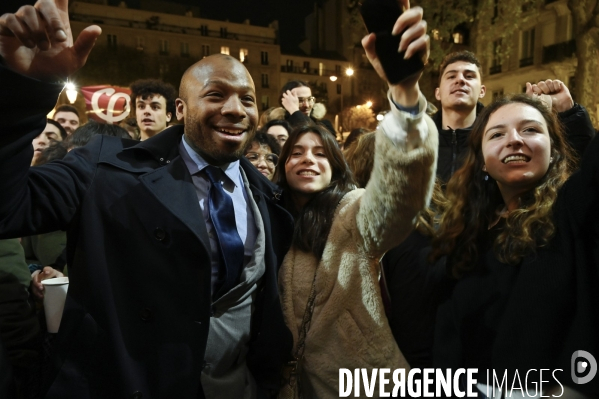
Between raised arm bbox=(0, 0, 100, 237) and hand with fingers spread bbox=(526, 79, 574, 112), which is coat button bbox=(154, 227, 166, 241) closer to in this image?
raised arm bbox=(0, 0, 100, 237)

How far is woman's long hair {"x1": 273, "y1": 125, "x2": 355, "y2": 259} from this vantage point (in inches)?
89.9

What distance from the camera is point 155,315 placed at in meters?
1.72

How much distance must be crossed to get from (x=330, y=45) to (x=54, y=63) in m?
56.2

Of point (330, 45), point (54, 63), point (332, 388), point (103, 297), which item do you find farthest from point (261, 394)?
point (330, 45)

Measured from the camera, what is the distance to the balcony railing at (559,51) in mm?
21766

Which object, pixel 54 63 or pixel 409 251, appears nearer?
pixel 54 63

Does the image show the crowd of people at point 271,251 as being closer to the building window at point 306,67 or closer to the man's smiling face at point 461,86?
the man's smiling face at point 461,86

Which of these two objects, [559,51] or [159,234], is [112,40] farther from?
[159,234]

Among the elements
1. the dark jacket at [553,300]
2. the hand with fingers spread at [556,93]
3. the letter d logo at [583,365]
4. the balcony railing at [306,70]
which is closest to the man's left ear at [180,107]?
the dark jacket at [553,300]

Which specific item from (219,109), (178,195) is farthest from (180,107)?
(178,195)

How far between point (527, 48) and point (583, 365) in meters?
27.8

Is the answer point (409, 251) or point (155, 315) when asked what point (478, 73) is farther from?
point (155, 315)

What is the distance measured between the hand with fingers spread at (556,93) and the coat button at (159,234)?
2425mm

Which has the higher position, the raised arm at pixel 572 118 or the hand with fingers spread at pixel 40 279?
the raised arm at pixel 572 118
